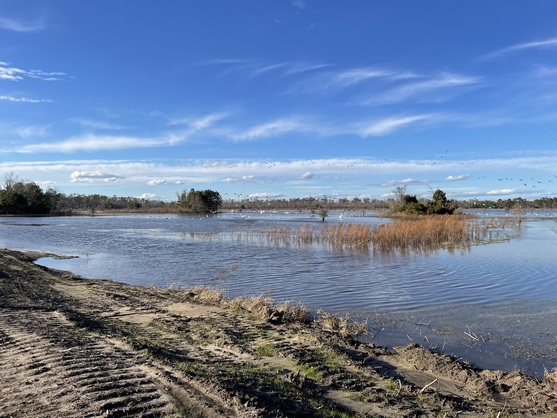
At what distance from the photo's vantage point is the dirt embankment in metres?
3.88

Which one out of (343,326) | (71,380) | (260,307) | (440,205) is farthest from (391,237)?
(440,205)

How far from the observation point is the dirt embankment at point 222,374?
12.7ft

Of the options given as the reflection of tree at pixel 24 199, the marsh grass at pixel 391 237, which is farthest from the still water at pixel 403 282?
the reflection of tree at pixel 24 199

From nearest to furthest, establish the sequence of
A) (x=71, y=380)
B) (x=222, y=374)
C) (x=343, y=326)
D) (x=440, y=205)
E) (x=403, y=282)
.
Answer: (x=71, y=380), (x=222, y=374), (x=343, y=326), (x=403, y=282), (x=440, y=205)

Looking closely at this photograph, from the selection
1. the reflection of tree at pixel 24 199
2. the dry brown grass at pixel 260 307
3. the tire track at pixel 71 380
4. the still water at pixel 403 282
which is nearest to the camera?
the tire track at pixel 71 380

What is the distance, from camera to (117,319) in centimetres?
765

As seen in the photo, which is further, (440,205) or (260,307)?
(440,205)

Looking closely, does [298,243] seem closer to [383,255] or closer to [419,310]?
[383,255]

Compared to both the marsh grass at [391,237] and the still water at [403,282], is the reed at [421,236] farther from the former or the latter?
the still water at [403,282]

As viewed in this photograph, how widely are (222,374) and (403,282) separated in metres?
9.95

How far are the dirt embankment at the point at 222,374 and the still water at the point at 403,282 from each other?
1.47 meters

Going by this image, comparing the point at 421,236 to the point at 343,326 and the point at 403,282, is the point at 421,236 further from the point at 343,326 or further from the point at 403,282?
the point at 343,326

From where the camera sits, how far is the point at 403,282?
1355 centimetres

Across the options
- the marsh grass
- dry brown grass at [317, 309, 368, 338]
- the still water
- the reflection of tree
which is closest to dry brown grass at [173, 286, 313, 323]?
dry brown grass at [317, 309, 368, 338]
